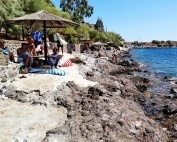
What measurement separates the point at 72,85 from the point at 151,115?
3.88 meters

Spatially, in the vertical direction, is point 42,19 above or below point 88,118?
above

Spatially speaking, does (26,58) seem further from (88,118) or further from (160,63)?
(160,63)

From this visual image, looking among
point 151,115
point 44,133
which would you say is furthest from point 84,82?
point 44,133

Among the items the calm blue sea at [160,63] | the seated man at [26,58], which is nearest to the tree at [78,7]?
the calm blue sea at [160,63]

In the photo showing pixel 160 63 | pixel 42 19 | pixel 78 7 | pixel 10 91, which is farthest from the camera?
pixel 78 7

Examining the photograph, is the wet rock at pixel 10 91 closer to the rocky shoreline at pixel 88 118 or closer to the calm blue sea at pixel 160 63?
the rocky shoreline at pixel 88 118

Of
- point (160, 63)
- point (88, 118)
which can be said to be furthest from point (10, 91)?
point (160, 63)

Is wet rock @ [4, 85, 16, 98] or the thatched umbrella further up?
the thatched umbrella

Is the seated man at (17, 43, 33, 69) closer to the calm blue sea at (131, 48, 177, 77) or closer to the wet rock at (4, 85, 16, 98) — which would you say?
the wet rock at (4, 85, 16, 98)

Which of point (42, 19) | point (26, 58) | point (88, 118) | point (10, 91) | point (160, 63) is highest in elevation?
point (42, 19)

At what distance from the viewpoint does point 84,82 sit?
18.7 metres

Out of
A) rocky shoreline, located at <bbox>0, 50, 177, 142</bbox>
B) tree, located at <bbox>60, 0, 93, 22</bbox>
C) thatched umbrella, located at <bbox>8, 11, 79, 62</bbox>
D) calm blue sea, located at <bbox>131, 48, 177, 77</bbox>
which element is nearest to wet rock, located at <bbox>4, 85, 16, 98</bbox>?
rocky shoreline, located at <bbox>0, 50, 177, 142</bbox>

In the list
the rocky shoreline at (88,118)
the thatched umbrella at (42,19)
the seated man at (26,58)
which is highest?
the thatched umbrella at (42,19)

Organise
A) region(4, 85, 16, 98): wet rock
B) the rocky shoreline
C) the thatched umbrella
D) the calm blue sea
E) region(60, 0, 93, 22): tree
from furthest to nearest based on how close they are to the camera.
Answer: region(60, 0, 93, 22): tree < the calm blue sea < the thatched umbrella < region(4, 85, 16, 98): wet rock < the rocky shoreline
